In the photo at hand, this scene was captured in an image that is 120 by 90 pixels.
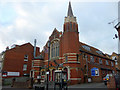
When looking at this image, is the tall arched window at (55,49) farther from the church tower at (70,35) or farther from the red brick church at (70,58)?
the church tower at (70,35)

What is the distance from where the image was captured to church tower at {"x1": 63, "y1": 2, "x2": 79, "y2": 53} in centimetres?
2709

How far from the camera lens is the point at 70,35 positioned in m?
28.1

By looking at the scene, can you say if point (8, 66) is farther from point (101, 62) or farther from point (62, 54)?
point (101, 62)

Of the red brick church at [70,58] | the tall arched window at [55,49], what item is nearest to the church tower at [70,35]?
the red brick church at [70,58]

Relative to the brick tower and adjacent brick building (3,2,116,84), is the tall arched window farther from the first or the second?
the brick tower

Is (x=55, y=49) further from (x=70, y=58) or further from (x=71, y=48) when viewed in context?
(x=70, y=58)

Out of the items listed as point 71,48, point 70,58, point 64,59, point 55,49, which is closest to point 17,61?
point 55,49

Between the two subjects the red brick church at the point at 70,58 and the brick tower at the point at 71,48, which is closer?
the brick tower at the point at 71,48

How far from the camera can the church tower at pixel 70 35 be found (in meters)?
27.1

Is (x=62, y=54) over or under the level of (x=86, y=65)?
over

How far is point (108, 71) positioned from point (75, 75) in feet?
55.0

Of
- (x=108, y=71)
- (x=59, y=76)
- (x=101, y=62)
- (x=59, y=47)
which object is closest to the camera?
(x=59, y=76)

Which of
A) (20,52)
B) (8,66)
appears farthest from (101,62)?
(8,66)

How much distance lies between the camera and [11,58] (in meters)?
34.9
